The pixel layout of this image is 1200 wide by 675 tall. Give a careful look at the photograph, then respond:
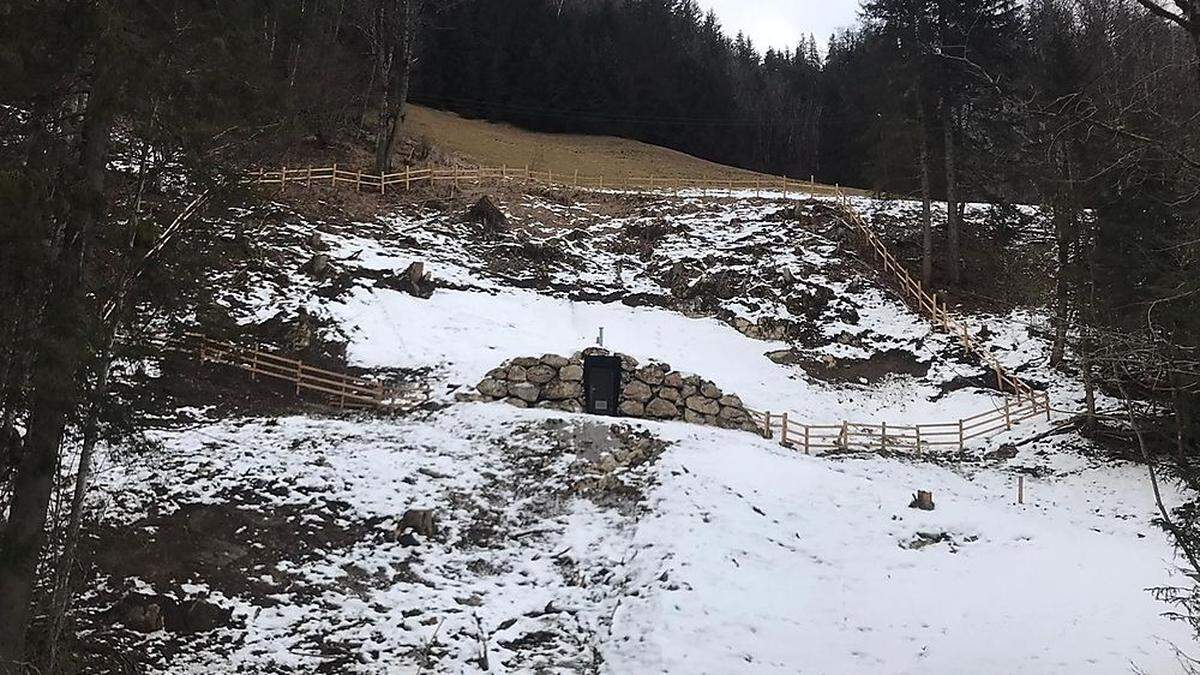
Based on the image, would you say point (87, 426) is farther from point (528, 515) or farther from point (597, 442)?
point (597, 442)

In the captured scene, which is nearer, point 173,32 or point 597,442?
point 173,32

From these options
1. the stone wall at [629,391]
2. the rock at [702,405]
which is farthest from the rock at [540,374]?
the rock at [702,405]

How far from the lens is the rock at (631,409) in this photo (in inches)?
804

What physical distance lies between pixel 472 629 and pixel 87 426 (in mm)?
6064

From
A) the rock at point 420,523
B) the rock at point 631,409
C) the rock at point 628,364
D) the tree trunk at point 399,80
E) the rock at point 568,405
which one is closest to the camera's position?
the rock at point 420,523

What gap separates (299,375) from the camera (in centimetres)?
2031

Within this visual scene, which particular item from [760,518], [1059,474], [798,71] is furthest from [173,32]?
[798,71]

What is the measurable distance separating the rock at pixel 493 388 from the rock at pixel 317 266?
7365 millimetres

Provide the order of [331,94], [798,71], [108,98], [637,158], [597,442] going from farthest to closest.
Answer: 1. [798,71]
2. [637,158]
3. [331,94]
4. [597,442]
5. [108,98]

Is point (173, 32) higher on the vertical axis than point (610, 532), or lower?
higher

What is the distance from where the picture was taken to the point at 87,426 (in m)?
7.47

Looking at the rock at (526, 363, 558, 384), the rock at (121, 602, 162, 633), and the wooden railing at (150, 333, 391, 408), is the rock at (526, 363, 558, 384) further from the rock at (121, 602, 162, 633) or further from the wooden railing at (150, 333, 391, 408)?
the rock at (121, 602, 162, 633)

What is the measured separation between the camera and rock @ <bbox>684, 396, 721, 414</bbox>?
20.7 meters

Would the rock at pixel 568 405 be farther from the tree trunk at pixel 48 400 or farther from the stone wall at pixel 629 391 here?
the tree trunk at pixel 48 400
